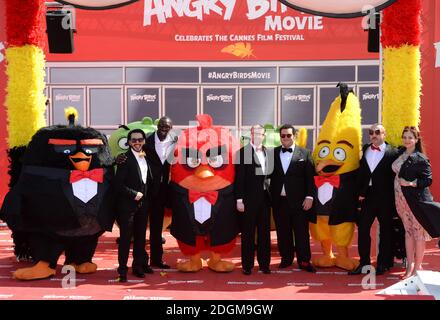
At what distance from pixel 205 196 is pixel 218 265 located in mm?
742

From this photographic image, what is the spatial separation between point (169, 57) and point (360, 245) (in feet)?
18.7

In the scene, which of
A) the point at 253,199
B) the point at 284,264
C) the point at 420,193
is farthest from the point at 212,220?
the point at 420,193

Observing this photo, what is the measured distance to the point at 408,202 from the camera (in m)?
5.04

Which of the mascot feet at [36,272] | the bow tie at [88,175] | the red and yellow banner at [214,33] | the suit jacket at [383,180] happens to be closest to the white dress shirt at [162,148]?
the bow tie at [88,175]

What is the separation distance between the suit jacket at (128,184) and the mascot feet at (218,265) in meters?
1.01

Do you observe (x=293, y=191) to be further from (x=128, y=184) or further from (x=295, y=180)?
(x=128, y=184)

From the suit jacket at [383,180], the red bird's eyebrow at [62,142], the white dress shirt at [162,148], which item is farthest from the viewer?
the white dress shirt at [162,148]

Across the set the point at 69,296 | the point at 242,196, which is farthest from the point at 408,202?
the point at 69,296

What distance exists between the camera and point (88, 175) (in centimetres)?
514

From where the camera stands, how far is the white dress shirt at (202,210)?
530cm

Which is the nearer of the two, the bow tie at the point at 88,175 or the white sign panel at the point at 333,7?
the bow tie at the point at 88,175

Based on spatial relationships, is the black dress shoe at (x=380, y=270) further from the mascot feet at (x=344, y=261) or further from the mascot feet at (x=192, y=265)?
the mascot feet at (x=192, y=265)

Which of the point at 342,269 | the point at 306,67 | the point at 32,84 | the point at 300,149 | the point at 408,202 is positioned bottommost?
the point at 342,269

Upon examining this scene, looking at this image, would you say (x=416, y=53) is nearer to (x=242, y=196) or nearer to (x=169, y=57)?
(x=242, y=196)
